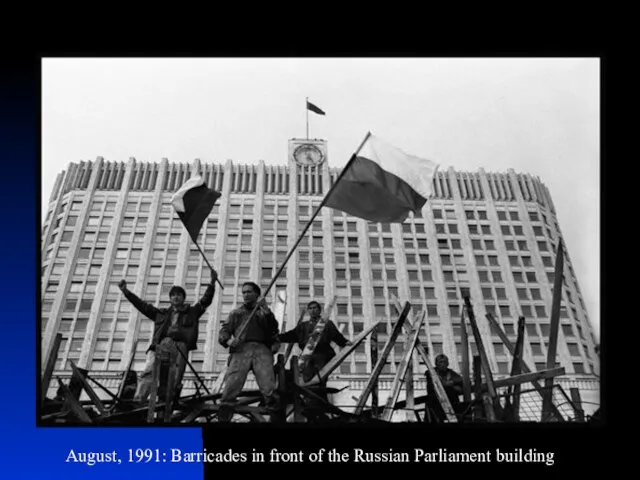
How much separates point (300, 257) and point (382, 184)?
4300 cm

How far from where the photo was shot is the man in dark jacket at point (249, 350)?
11.0 metres

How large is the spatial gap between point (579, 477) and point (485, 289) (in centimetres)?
4677

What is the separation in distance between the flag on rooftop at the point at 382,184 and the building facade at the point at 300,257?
36122mm

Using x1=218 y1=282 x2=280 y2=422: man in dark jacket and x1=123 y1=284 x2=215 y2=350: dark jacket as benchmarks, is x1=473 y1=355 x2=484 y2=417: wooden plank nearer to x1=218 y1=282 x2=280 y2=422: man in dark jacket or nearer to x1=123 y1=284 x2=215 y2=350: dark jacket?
x1=218 y1=282 x2=280 y2=422: man in dark jacket

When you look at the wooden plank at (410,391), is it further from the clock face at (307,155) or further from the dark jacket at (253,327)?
the clock face at (307,155)

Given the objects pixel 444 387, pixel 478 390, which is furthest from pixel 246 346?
pixel 478 390

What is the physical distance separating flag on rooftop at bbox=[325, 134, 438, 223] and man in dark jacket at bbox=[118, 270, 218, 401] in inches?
101

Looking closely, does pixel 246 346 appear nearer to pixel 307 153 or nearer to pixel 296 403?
pixel 296 403

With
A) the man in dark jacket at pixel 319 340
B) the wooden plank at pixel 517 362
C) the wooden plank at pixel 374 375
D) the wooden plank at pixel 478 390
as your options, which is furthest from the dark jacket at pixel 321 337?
the wooden plank at pixel 517 362

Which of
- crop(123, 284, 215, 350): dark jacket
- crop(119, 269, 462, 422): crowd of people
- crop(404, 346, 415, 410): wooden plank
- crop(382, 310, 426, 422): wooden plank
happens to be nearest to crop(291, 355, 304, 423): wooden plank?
crop(119, 269, 462, 422): crowd of people
